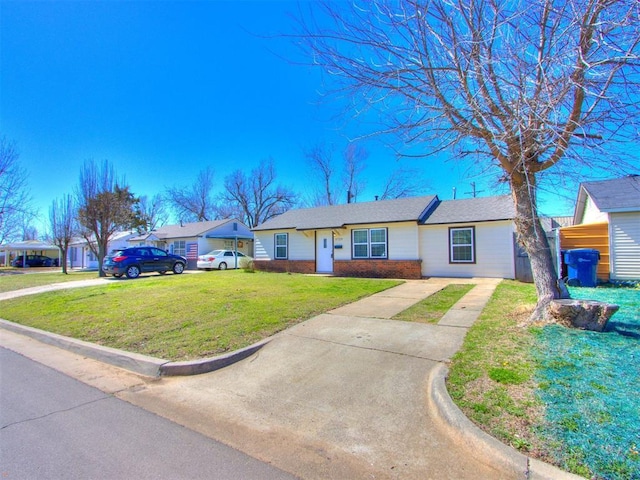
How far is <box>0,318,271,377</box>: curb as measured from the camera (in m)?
4.77

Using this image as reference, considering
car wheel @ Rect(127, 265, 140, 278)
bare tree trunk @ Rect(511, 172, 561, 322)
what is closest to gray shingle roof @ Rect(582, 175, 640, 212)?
bare tree trunk @ Rect(511, 172, 561, 322)

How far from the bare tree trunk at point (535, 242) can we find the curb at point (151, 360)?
5.07 meters

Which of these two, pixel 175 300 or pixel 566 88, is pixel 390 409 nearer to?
pixel 566 88

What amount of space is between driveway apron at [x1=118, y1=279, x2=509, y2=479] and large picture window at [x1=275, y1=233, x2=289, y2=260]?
14.3 metres

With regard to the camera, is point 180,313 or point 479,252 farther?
point 479,252

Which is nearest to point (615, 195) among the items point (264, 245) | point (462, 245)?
point (462, 245)

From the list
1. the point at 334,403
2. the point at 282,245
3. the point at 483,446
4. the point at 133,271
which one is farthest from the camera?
the point at 282,245

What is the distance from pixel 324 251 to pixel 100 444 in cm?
1601

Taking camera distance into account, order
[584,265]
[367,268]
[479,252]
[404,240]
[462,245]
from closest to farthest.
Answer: [584,265], [479,252], [462,245], [404,240], [367,268]

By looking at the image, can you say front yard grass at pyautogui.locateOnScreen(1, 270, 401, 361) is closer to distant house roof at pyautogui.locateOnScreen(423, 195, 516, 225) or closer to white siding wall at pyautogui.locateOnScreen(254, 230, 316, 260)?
distant house roof at pyautogui.locateOnScreen(423, 195, 516, 225)

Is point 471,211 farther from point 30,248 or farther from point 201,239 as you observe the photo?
point 30,248

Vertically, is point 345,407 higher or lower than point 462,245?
lower

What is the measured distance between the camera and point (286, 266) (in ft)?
65.5

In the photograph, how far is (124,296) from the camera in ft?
35.6
